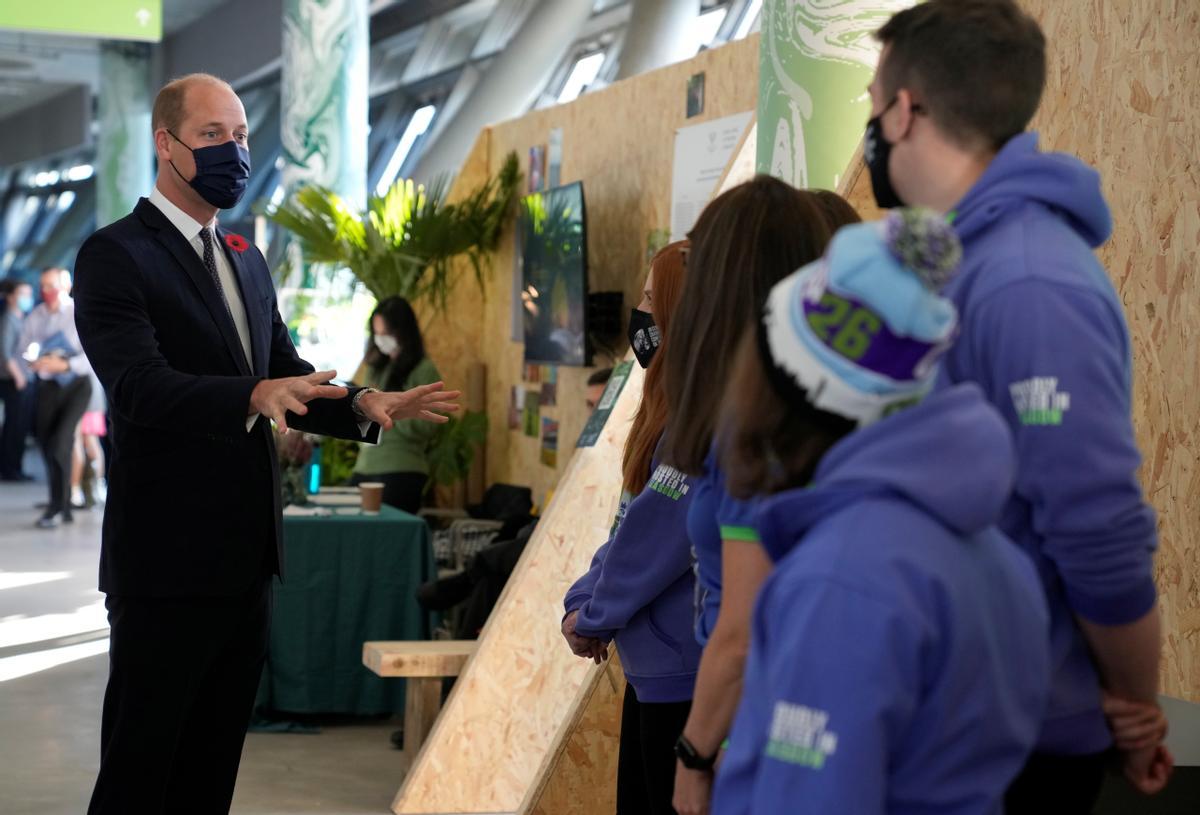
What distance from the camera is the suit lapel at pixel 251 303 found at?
2.77 m

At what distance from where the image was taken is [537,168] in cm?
777

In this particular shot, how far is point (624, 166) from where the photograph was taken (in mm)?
6684

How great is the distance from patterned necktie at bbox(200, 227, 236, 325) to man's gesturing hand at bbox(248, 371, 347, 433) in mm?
329

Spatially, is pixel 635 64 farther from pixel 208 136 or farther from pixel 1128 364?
pixel 1128 364

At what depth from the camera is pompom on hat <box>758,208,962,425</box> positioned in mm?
1146

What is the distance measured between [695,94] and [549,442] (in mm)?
2124

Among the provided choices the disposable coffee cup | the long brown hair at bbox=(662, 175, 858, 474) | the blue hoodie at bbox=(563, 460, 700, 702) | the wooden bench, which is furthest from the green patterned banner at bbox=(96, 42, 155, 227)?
the long brown hair at bbox=(662, 175, 858, 474)

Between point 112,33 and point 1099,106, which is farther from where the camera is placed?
point 112,33

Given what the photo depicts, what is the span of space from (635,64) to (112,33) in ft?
11.9

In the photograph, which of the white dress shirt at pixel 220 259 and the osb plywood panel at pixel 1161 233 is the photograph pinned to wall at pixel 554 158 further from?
the osb plywood panel at pixel 1161 233

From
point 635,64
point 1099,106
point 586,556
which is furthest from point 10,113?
point 1099,106

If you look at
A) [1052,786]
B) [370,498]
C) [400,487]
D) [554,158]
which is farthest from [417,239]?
[1052,786]

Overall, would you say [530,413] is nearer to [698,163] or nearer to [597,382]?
[597,382]

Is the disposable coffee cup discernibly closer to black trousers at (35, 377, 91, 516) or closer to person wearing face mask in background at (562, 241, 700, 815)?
person wearing face mask in background at (562, 241, 700, 815)
